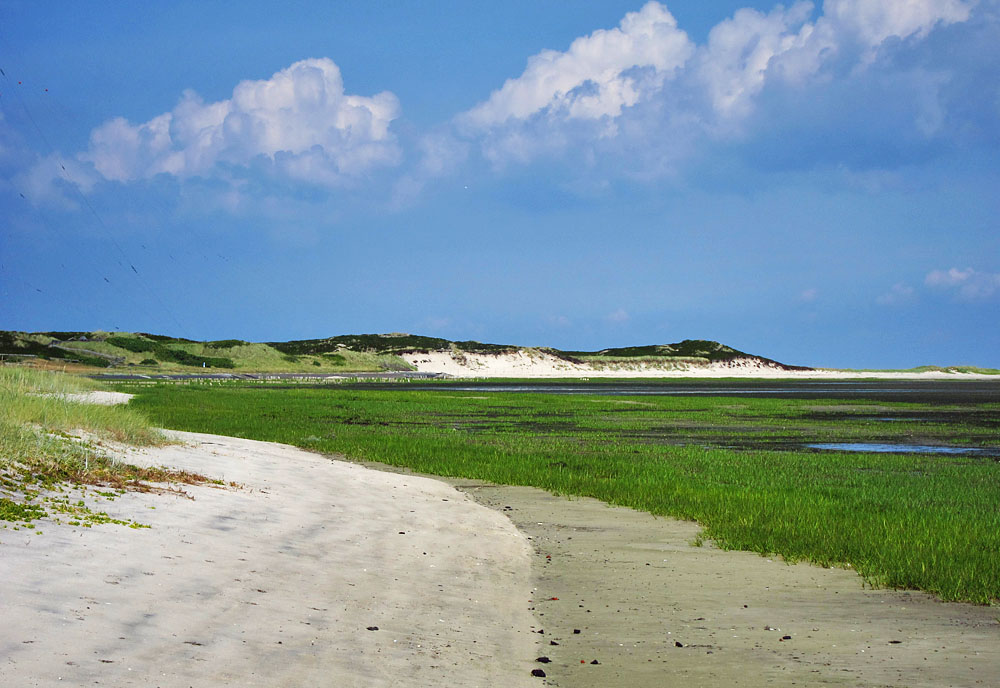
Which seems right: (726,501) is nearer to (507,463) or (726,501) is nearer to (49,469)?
(507,463)

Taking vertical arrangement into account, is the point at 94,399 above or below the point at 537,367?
below

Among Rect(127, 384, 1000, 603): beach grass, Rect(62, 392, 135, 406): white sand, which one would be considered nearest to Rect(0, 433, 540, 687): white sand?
Rect(127, 384, 1000, 603): beach grass

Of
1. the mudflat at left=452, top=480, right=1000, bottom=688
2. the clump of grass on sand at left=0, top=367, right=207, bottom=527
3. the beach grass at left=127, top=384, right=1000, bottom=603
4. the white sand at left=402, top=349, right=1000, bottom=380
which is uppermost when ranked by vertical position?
the white sand at left=402, top=349, right=1000, bottom=380

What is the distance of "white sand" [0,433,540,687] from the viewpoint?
639cm

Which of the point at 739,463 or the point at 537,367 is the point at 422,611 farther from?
the point at 537,367

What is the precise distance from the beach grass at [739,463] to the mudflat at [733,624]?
0.99m

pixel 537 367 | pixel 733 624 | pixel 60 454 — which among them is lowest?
pixel 733 624

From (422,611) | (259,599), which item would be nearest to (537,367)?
(422,611)

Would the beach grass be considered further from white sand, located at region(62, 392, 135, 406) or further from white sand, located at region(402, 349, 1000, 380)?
white sand, located at region(402, 349, 1000, 380)

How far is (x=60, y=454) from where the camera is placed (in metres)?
12.8

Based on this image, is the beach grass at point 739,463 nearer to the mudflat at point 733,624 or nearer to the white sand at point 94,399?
the mudflat at point 733,624

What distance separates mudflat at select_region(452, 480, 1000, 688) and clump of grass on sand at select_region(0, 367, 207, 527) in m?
5.81

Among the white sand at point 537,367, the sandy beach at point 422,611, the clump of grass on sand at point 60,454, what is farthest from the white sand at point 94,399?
the white sand at point 537,367

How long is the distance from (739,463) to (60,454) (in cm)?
1711
